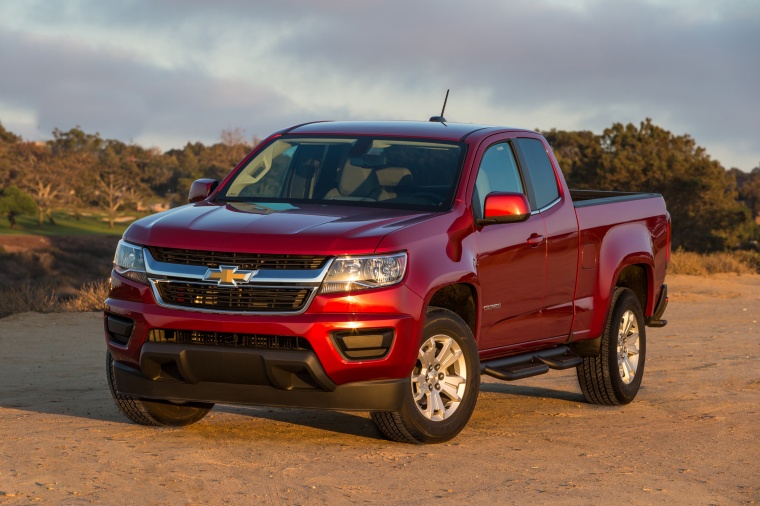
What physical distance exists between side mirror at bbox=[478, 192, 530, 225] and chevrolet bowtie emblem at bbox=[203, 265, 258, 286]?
1.71m

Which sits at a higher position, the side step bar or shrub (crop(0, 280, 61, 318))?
the side step bar

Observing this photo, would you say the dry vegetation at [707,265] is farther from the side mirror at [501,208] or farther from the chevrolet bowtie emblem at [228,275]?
the chevrolet bowtie emblem at [228,275]

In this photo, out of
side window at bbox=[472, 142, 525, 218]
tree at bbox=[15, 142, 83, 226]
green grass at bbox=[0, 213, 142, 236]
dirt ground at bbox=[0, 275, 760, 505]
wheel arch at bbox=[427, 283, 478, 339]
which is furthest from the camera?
tree at bbox=[15, 142, 83, 226]

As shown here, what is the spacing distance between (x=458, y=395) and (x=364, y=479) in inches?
48.6

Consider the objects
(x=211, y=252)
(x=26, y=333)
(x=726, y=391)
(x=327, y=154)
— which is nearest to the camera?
(x=211, y=252)

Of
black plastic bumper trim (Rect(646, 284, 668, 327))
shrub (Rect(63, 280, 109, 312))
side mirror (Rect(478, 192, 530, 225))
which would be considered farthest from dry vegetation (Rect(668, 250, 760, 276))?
side mirror (Rect(478, 192, 530, 225))

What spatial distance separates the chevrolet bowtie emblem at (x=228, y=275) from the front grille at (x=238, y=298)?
4 cm

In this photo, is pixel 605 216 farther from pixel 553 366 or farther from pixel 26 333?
pixel 26 333

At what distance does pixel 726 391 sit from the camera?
10773 mm

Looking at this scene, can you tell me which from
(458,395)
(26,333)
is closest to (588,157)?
(26,333)

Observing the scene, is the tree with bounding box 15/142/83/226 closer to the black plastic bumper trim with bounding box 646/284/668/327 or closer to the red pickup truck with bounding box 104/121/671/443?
the black plastic bumper trim with bounding box 646/284/668/327

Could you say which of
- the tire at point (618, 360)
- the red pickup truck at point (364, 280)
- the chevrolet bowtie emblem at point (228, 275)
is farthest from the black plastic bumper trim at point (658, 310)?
the chevrolet bowtie emblem at point (228, 275)

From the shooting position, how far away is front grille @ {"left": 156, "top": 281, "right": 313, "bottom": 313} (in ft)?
23.7

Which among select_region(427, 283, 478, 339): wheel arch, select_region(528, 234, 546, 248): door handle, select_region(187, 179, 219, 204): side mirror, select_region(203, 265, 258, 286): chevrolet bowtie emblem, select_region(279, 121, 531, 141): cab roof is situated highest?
select_region(279, 121, 531, 141): cab roof
